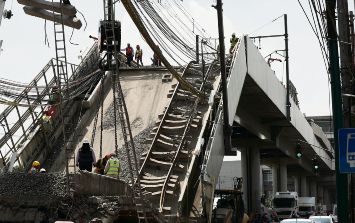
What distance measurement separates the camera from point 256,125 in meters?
52.3

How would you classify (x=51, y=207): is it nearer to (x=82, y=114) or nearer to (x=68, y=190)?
(x=68, y=190)

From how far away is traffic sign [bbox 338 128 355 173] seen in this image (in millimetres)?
13594

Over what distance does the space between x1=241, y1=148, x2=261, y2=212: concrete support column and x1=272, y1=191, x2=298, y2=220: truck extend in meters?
1.80

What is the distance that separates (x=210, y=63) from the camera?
122 feet

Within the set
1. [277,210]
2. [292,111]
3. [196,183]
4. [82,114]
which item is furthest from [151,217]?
[277,210]

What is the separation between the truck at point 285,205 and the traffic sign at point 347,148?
4673 centimetres

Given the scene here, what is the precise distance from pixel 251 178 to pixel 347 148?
171 feet

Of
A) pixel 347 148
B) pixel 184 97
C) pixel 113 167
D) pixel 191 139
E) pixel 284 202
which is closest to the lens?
pixel 347 148

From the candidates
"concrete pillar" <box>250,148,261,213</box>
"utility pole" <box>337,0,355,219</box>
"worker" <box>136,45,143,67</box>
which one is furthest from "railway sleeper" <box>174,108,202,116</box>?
"concrete pillar" <box>250,148,261,213</box>

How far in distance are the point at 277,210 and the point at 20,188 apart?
45.4m

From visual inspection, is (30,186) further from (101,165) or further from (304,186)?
(304,186)

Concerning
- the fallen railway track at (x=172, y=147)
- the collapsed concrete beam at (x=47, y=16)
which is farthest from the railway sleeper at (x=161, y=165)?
the collapsed concrete beam at (x=47, y=16)

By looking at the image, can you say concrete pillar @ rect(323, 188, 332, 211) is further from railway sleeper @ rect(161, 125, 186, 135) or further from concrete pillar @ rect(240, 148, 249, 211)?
railway sleeper @ rect(161, 125, 186, 135)

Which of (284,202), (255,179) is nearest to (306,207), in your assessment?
(255,179)
